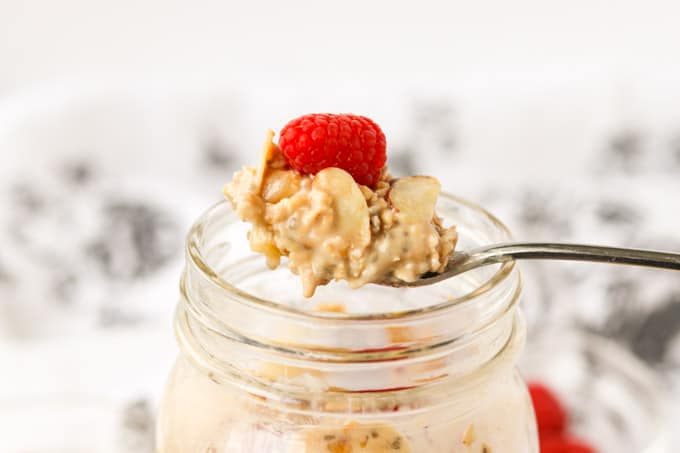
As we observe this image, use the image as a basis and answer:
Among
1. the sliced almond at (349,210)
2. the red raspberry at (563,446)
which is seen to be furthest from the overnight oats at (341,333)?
the red raspberry at (563,446)

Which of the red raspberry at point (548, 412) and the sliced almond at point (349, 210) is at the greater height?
the sliced almond at point (349, 210)

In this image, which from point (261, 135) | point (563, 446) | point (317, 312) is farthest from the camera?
point (261, 135)

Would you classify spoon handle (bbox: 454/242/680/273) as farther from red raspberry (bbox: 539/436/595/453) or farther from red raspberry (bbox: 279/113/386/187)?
red raspberry (bbox: 539/436/595/453)

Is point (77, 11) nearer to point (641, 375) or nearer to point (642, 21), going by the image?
point (642, 21)

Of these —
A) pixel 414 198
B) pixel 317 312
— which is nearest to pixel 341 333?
pixel 317 312

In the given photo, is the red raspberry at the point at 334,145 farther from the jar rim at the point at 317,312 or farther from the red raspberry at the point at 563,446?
the red raspberry at the point at 563,446

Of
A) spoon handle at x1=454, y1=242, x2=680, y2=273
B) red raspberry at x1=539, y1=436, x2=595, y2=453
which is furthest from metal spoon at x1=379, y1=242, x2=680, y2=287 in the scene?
red raspberry at x1=539, y1=436, x2=595, y2=453

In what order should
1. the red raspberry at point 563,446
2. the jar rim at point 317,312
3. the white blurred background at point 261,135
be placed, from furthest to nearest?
1. the white blurred background at point 261,135
2. the red raspberry at point 563,446
3. the jar rim at point 317,312

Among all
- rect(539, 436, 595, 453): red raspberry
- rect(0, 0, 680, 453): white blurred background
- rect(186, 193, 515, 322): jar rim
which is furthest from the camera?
rect(0, 0, 680, 453): white blurred background

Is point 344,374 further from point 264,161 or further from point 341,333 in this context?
point 264,161
